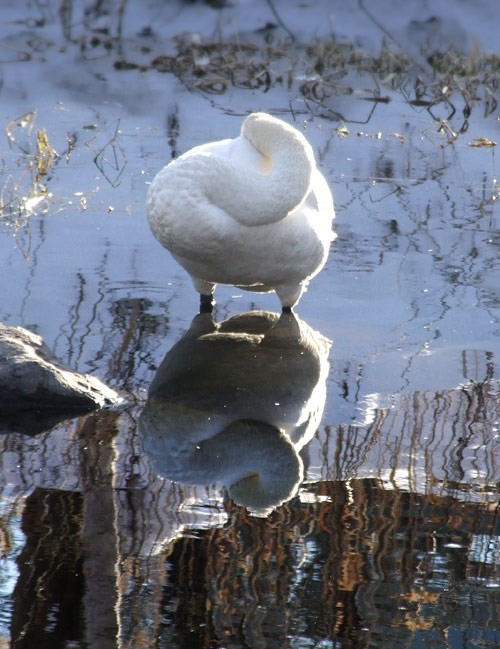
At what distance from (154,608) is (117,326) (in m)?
2.68

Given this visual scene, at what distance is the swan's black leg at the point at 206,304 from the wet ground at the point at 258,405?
0.09 m

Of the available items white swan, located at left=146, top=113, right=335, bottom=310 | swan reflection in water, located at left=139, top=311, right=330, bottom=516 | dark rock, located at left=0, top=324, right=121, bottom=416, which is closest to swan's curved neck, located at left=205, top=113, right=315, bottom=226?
white swan, located at left=146, top=113, right=335, bottom=310

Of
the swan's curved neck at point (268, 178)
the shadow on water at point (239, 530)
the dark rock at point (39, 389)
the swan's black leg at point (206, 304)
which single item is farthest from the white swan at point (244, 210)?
the dark rock at point (39, 389)

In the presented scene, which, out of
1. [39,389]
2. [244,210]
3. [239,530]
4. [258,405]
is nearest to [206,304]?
[244,210]

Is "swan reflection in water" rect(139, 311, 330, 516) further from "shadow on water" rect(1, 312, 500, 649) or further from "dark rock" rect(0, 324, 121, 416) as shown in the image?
"dark rock" rect(0, 324, 121, 416)

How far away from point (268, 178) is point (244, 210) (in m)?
0.22

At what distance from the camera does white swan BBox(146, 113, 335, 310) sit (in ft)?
17.6

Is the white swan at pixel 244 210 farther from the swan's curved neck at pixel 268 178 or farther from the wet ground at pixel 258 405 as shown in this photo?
the wet ground at pixel 258 405

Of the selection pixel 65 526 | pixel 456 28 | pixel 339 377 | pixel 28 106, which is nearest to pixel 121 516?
pixel 65 526

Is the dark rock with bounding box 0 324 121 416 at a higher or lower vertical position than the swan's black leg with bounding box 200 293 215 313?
lower

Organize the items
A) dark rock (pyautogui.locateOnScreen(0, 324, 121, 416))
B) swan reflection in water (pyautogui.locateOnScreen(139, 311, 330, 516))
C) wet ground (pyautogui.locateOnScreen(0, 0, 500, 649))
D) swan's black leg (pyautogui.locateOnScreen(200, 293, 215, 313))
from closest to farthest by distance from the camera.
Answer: wet ground (pyautogui.locateOnScreen(0, 0, 500, 649)), swan reflection in water (pyautogui.locateOnScreen(139, 311, 330, 516)), dark rock (pyautogui.locateOnScreen(0, 324, 121, 416)), swan's black leg (pyautogui.locateOnScreen(200, 293, 215, 313))

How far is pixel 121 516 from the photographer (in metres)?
3.85

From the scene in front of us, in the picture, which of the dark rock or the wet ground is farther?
the dark rock

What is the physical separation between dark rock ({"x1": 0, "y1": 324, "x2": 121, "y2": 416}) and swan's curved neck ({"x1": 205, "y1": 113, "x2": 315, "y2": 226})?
1058mm
